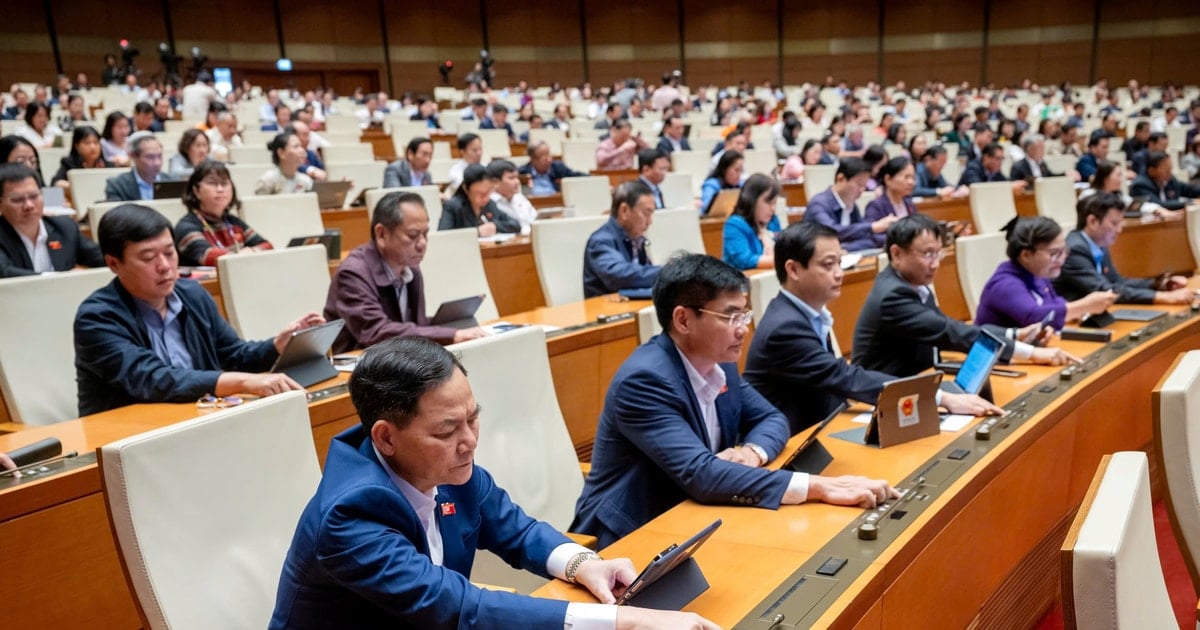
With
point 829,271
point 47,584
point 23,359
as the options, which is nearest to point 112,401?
point 23,359

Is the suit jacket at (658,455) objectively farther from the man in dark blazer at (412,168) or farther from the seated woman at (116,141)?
the seated woman at (116,141)

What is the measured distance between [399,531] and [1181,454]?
120cm

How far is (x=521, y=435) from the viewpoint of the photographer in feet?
7.31

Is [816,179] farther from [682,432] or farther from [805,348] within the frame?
[682,432]

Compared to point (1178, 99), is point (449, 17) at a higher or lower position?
higher

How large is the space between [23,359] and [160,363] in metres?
0.57

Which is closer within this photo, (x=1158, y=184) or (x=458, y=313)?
(x=458, y=313)

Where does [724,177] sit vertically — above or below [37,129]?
below

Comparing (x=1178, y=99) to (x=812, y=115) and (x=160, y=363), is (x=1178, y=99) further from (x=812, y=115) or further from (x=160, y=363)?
(x=160, y=363)

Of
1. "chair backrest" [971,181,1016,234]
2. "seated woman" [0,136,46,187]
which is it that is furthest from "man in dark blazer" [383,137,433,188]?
"chair backrest" [971,181,1016,234]

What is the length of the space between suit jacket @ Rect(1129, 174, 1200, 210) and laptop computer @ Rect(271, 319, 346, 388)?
6.45 m

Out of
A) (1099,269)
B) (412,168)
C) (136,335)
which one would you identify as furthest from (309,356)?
(412,168)

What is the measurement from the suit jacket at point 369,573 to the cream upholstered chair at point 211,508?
23 cm

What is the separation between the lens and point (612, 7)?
1981cm
